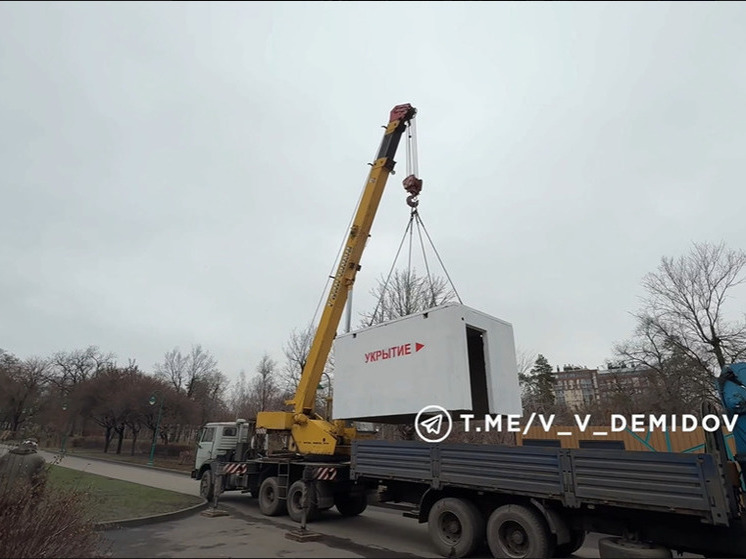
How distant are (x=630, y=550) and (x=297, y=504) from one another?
7.54 meters

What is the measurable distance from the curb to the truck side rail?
5.33 meters

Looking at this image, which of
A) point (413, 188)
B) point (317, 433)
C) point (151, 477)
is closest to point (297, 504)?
point (317, 433)

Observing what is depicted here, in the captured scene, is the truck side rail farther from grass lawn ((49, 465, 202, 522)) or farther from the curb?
grass lawn ((49, 465, 202, 522))

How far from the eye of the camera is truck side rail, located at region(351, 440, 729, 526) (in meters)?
5.59

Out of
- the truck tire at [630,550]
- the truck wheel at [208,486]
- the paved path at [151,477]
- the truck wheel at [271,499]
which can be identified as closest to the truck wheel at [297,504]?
the truck wheel at [271,499]

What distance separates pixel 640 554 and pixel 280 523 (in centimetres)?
780

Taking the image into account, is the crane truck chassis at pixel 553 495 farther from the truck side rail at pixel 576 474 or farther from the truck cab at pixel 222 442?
the truck cab at pixel 222 442

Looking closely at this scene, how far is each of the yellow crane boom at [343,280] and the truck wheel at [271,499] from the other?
1.14 m

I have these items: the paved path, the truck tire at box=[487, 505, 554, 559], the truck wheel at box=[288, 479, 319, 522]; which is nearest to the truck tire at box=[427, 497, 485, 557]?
the truck tire at box=[487, 505, 554, 559]

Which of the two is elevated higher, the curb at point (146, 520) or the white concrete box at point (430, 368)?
the white concrete box at point (430, 368)

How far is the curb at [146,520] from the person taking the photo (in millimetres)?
8711

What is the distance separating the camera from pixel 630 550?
6.19 meters

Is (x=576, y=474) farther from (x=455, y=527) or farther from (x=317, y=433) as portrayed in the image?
(x=317, y=433)

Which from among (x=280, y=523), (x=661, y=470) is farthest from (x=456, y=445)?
(x=280, y=523)
